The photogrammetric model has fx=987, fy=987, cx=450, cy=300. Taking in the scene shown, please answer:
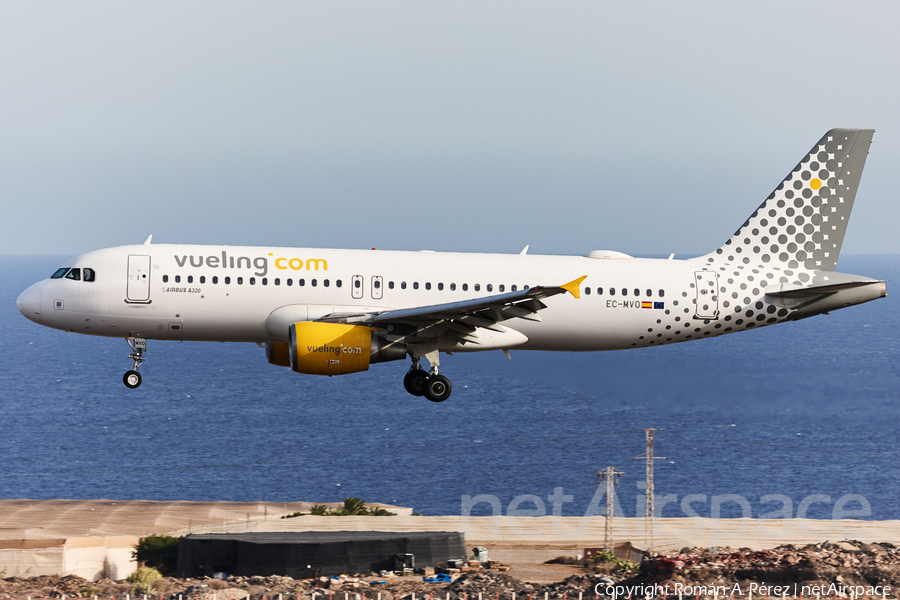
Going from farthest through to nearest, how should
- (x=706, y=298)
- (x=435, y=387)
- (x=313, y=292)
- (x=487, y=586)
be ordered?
(x=487, y=586) < (x=706, y=298) < (x=435, y=387) < (x=313, y=292)

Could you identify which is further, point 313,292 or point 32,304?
point 32,304

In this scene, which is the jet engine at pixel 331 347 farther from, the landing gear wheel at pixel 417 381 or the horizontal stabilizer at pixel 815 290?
the horizontal stabilizer at pixel 815 290

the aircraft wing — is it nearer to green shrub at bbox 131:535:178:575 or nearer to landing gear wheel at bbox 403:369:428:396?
landing gear wheel at bbox 403:369:428:396

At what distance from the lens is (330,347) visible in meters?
31.8

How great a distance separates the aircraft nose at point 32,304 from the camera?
3388 cm

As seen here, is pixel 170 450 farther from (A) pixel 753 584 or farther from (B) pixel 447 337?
(B) pixel 447 337

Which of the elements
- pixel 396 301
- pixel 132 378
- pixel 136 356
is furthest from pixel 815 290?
pixel 132 378

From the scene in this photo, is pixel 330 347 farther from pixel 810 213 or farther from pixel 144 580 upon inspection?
pixel 144 580

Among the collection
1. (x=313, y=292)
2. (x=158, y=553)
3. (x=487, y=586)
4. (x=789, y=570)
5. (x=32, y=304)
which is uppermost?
(x=313, y=292)

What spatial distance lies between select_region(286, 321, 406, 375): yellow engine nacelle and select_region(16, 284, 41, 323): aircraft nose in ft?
30.3

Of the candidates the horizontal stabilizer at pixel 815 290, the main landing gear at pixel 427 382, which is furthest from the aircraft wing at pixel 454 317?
the horizontal stabilizer at pixel 815 290

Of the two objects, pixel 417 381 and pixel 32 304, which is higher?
pixel 32 304

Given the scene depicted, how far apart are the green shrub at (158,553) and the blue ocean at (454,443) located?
36108mm

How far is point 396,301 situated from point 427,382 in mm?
3013
